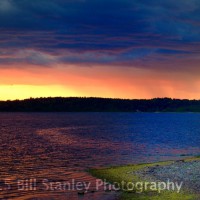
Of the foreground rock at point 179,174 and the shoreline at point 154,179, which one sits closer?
the shoreline at point 154,179

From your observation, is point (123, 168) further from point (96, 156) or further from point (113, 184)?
point (96, 156)

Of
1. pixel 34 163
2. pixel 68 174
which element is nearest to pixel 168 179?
pixel 68 174

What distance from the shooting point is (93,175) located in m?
46.3

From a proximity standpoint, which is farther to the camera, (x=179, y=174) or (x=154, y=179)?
(x=179, y=174)

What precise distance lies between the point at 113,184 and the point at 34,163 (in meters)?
21.5

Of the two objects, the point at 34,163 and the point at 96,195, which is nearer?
the point at 96,195

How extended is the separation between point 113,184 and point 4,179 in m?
13.8

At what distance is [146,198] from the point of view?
3325 cm

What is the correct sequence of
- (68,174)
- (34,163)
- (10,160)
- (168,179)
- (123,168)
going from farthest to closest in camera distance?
(10,160), (34,163), (123,168), (68,174), (168,179)

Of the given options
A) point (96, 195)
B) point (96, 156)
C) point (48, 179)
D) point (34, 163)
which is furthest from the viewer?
point (96, 156)

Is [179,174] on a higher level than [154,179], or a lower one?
higher

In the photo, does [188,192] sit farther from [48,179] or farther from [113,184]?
[48,179]

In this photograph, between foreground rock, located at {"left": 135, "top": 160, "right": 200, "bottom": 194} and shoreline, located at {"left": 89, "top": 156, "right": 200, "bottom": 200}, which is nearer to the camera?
shoreline, located at {"left": 89, "top": 156, "right": 200, "bottom": 200}

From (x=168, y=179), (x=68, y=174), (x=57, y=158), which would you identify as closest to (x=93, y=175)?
(x=68, y=174)
